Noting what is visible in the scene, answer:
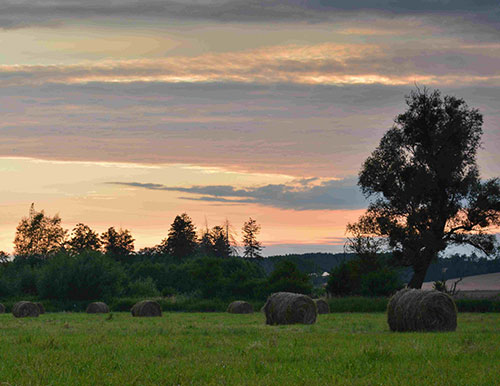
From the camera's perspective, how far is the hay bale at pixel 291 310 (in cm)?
3178

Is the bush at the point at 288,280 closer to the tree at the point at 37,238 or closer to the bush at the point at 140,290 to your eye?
the bush at the point at 140,290

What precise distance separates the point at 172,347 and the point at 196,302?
5138 centimetres

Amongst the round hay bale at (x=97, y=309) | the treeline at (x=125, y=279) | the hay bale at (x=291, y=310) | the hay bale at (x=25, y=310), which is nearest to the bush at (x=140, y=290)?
the treeline at (x=125, y=279)

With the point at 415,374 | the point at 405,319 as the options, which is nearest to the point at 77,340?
the point at 415,374

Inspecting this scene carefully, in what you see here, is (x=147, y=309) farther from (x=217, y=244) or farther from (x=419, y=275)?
(x=217, y=244)

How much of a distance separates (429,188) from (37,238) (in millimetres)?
98806

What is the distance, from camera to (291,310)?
31766 millimetres

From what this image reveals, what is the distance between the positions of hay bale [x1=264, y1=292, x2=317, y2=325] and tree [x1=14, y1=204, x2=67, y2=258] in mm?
111989

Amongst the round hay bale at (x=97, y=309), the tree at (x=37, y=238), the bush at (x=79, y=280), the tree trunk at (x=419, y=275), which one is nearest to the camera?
the round hay bale at (x=97, y=309)

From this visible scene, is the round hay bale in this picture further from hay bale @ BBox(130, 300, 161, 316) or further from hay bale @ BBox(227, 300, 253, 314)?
hay bale @ BBox(227, 300, 253, 314)

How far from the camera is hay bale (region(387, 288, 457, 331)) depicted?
25.5m

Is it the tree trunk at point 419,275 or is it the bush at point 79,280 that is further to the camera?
the bush at point 79,280

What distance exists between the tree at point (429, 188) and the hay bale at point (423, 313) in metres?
37.0

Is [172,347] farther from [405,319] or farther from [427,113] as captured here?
[427,113]
